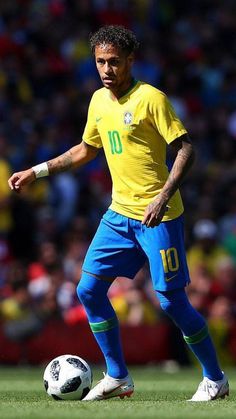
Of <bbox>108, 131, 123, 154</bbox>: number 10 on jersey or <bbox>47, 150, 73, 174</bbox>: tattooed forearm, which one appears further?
<bbox>47, 150, 73, 174</bbox>: tattooed forearm

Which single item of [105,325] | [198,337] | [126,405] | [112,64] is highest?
[112,64]

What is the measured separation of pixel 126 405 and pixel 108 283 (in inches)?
35.7

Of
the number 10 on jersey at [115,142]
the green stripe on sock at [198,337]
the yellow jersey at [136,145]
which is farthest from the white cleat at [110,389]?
the number 10 on jersey at [115,142]

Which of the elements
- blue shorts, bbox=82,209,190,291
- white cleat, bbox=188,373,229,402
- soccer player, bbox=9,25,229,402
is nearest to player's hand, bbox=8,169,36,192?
soccer player, bbox=9,25,229,402

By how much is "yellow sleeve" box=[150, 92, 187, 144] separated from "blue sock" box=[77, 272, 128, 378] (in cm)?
115

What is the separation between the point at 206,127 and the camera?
60.1 feet

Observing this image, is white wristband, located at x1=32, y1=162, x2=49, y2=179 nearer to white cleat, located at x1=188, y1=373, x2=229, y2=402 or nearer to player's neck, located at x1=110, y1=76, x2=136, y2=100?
player's neck, located at x1=110, y1=76, x2=136, y2=100

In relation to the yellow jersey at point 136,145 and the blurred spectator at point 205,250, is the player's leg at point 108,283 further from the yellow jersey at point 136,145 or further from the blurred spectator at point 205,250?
the blurred spectator at point 205,250

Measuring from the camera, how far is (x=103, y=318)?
806cm

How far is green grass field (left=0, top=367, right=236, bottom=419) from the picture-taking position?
22.2 ft

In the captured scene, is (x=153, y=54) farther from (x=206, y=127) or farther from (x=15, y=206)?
(x=15, y=206)

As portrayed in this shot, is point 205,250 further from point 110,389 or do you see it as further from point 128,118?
point 128,118

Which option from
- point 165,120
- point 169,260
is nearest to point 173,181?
point 165,120

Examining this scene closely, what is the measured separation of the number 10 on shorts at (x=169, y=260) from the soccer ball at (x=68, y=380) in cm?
103
